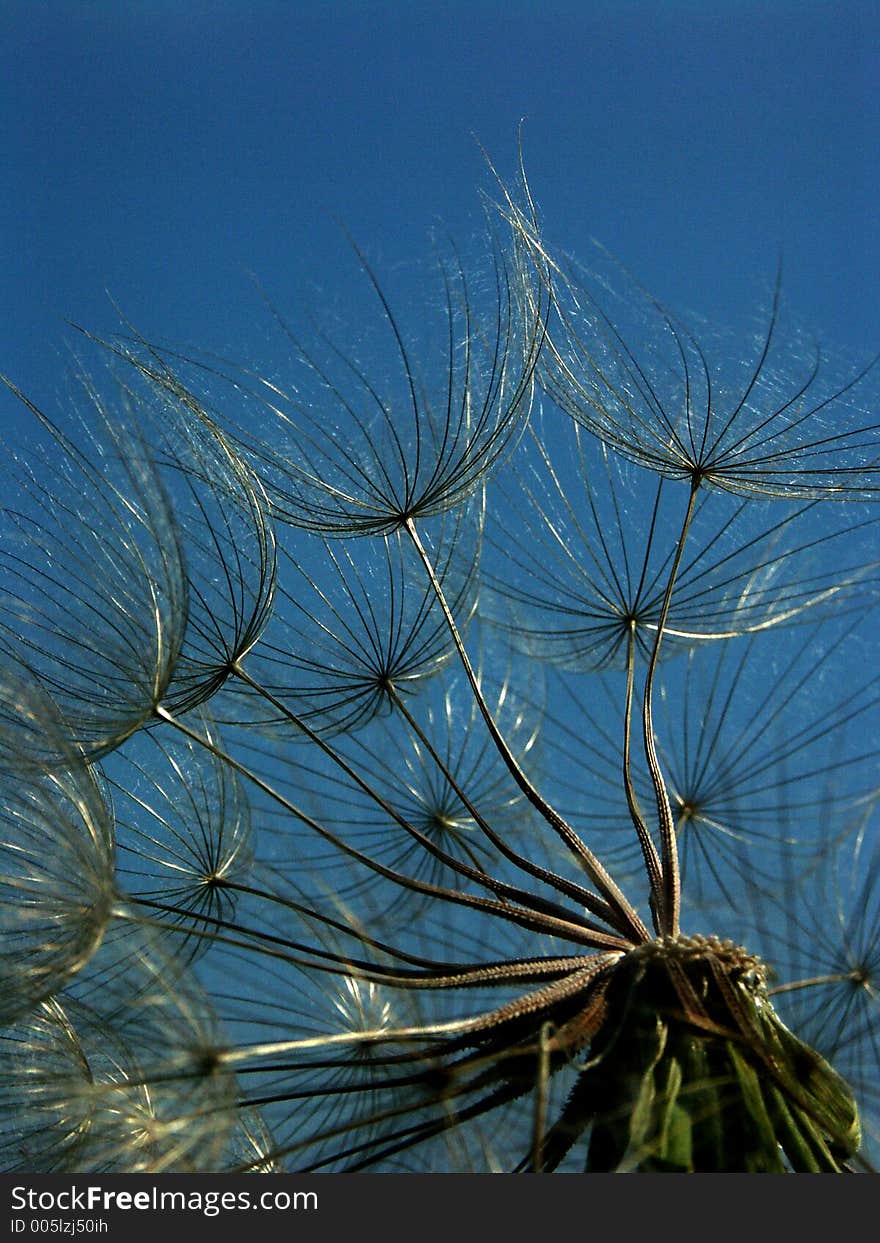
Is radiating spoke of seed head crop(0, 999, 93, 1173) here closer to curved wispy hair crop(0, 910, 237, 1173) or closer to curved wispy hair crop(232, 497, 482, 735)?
curved wispy hair crop(0, 910, 237, 1173)

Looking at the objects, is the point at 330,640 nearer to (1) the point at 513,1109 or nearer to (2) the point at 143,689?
(2) the point at 143,689

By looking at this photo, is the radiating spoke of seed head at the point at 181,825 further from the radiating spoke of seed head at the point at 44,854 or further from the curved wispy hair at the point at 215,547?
the radiating spoke of seed head at the point at 44,854

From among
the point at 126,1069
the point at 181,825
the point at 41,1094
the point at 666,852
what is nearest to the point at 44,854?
the point at 126,1069

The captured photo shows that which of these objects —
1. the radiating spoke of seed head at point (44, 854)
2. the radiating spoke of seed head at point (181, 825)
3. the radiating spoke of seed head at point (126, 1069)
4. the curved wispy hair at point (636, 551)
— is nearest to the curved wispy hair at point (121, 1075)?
the radiating spoke of seed head at point (126, 1069)

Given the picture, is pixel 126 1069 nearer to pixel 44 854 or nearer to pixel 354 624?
pixel 44 854

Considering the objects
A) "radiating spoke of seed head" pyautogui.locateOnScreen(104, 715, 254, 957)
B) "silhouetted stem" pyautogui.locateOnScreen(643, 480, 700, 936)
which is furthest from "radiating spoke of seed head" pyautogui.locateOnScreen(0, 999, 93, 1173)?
"silhouetted stem" pyautogui.locateOnScreen(643, 480, 700, 936)

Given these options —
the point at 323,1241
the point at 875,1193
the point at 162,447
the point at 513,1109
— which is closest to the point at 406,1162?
the point at 513,1109
